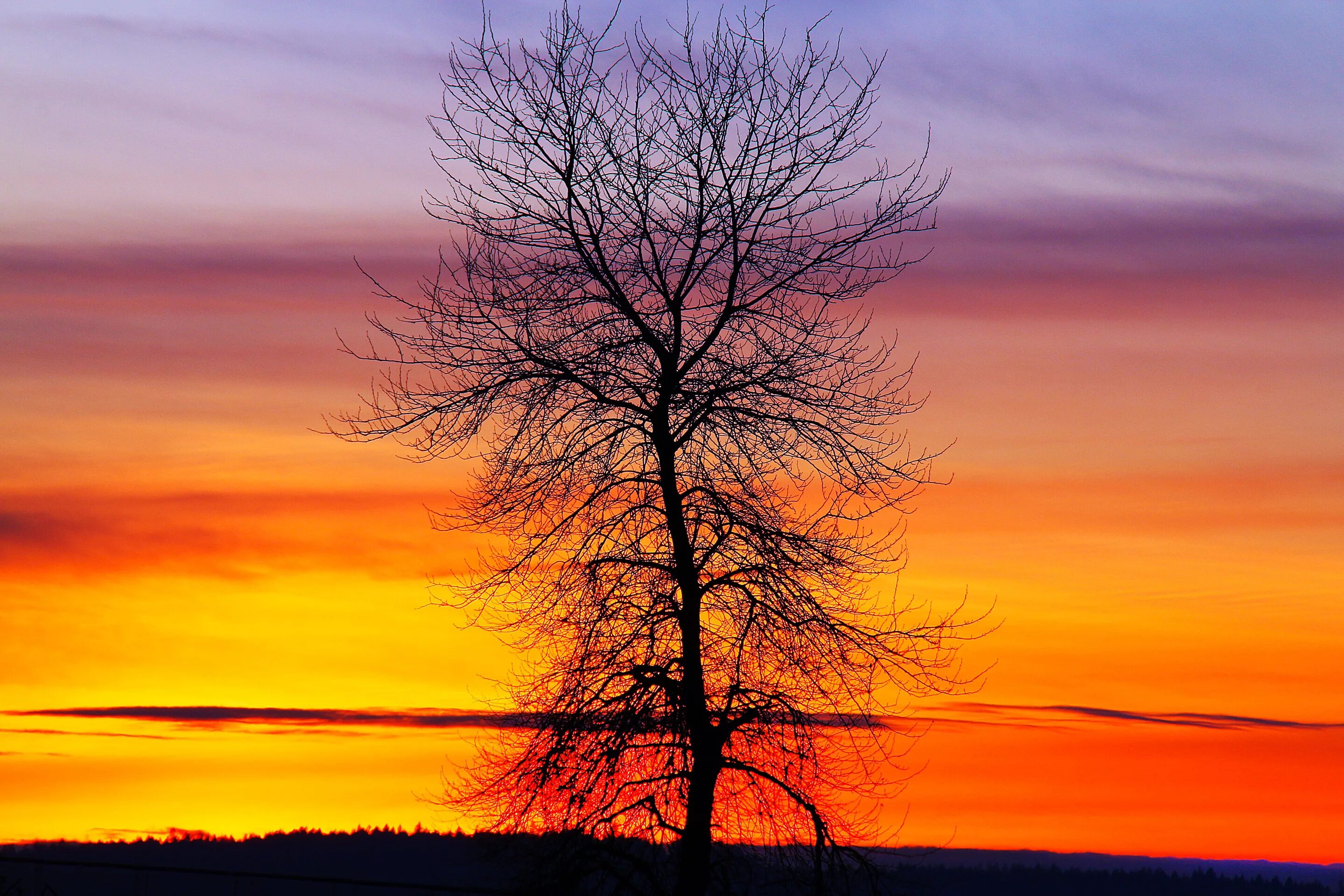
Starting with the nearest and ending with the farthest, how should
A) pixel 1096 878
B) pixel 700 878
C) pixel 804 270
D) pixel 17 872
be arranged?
1. pixel 700 878
2. pixel 804 270
3. pixel 17 872
4. pixel 1096 878

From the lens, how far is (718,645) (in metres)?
14.3

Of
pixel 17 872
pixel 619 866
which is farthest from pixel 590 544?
pixel 17 872

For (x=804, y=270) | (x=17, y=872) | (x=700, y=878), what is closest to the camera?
(x=700, y=878)

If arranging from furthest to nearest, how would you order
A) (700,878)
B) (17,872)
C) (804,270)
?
(17,872)
(804,270)
(700,878)

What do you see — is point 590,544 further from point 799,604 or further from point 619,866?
point 619,866

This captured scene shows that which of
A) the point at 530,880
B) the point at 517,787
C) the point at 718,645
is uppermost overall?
the point at 718,645

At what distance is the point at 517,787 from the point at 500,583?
2.20 m

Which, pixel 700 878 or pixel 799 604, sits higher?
pixel 799 604

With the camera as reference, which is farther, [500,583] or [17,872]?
[17,872]

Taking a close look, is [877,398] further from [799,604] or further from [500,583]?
A: [500,583]

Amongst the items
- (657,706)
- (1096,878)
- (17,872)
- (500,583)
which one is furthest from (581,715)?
(1096,878)

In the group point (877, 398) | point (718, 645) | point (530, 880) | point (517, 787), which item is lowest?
point (530, 880)

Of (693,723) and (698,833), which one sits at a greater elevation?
(693,723)

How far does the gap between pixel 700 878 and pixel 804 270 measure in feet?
21.7
